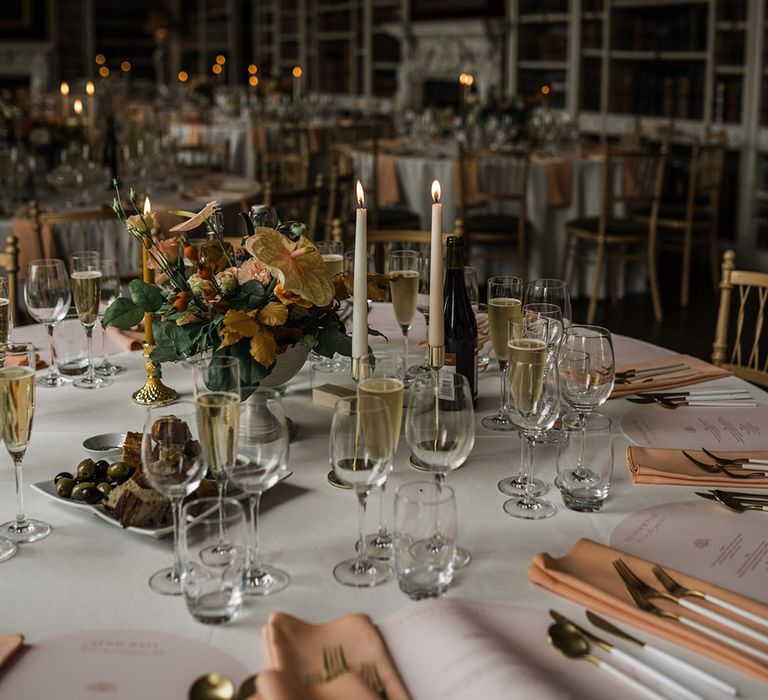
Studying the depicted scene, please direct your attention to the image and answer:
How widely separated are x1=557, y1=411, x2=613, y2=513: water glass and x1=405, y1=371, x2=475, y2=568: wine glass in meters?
0.25

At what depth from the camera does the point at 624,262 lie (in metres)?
6.15

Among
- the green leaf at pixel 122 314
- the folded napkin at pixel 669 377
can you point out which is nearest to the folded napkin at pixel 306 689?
the green leaf at pixel 122 314

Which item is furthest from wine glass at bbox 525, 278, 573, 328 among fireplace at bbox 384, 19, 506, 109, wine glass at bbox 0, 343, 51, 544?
fireplace at bbox 384, 19, 506, 109

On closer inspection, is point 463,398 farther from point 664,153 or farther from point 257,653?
point 664,153

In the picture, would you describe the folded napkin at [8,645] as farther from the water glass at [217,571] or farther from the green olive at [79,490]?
the green olive at [79,490]

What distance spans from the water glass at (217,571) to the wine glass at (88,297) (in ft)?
2.91

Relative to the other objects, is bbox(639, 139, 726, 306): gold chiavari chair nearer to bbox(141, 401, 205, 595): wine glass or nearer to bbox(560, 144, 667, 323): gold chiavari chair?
bbox(560, 144, 667, 323): gold chiavari chair

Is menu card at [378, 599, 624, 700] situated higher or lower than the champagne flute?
lower

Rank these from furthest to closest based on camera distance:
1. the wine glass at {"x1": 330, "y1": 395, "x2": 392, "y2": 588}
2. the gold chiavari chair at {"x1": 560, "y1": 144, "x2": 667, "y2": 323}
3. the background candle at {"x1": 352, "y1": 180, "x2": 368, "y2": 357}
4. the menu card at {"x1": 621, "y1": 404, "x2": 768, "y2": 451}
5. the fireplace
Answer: the fireplace → the gold chiavari chair at {"x1": 560, "y1": 144, "x2": 667, "y2": 323} → the menu card at {"x1": 621, "y1": 404, "x2": 768, "y2": 451} → the background candle at {"x1": 352, "y1": 180, "x2": 368, "y2": 357} → the wine glass at {"x1": 330, "y1": 395, "x2": 392, "y2": 588}

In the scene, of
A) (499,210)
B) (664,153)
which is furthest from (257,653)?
(499,210)

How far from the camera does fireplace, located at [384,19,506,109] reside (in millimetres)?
8539

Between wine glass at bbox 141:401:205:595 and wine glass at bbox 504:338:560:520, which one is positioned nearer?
wine glass at bbox 141:401:205:595

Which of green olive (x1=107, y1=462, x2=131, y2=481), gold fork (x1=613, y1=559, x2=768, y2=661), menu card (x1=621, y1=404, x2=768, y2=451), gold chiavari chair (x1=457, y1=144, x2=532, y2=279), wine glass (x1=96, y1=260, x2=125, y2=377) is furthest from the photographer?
gold chiavari chair (x1=457, y1=144, x2=532, y2=279)

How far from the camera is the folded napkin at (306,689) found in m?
0.99
